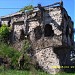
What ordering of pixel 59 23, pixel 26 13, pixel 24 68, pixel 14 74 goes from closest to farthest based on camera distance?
pixel 14 74, pixel 24 68, pixel 59 23, pixel 26 13

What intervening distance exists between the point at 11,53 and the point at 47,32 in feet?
15.1

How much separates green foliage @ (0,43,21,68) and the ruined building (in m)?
1.96

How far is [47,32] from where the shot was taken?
26.7 meters

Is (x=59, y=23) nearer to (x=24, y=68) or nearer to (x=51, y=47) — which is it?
(x=51, y=47)

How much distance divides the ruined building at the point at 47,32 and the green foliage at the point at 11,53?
1961 millimetres

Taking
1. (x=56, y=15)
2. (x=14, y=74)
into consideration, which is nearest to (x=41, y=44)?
(x=56, y=15)

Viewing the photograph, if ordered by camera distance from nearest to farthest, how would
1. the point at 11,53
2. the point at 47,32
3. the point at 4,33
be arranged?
the point at 11,53
the point at 47,32
the point at 4,33

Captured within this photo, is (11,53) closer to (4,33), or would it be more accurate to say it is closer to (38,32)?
(38,32)

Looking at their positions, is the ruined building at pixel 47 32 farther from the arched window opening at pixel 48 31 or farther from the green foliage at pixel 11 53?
the green foliage at pixel 11 53

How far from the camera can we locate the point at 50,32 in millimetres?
26516

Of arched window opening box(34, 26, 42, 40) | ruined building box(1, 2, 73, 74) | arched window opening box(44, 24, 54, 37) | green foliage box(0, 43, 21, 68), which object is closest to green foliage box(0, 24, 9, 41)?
ruined building box(1, 2, 73, 74)

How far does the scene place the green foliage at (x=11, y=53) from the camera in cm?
2359

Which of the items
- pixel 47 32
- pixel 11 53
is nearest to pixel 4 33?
pixel 11 53

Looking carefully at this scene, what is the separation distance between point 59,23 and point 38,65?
Result: 4673 millimetres
